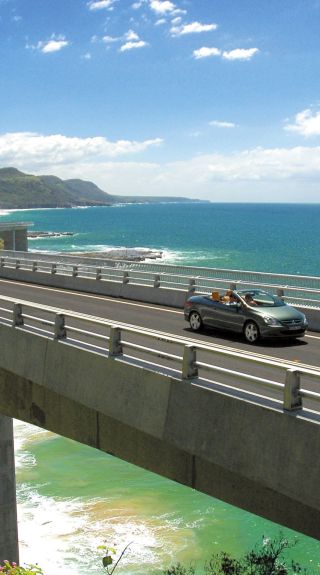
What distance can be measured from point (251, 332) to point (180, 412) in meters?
5.84

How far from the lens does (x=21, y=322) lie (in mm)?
14508

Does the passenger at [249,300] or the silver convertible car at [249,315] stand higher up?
the passenger at [249,300]

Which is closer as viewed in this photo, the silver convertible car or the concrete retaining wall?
the silver convertible car

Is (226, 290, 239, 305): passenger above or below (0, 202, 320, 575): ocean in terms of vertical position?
above

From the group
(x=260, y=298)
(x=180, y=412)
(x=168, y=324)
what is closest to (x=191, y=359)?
(x=180, y=412)

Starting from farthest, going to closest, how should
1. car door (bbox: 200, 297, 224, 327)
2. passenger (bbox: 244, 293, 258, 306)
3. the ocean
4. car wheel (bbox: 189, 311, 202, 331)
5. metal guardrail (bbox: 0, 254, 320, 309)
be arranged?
the ocean, metal guardrail (bbox: 0, 254, 320, 309), car wheel (bbox: 189, 311, 202, 331), car door (bbox: 200, 297, 224, 327), passenger (bbox: 244, 293, 258, 306)

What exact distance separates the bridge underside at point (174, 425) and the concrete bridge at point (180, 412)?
0.01 m

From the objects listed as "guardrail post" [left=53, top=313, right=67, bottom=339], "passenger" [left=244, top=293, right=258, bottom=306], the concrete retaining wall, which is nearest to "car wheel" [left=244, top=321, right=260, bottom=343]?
"passenger" [left=244, top=293, right=258, bottom=306]

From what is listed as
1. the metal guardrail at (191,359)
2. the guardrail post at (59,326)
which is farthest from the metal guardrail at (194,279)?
the guardrail post at (59,326)

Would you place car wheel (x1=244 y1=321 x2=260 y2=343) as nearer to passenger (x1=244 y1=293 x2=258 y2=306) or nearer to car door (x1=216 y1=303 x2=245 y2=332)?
car door (x1=216 y1=303 x2=245 y2=332)

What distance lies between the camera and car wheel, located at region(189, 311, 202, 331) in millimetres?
17250

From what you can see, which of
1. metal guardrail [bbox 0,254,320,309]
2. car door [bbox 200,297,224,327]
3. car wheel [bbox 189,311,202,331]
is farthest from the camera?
metal guardrail [bbox 0,254,320,309]

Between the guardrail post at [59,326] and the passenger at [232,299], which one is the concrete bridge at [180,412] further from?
the passenger at [232,299]

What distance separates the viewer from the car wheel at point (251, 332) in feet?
50.9
